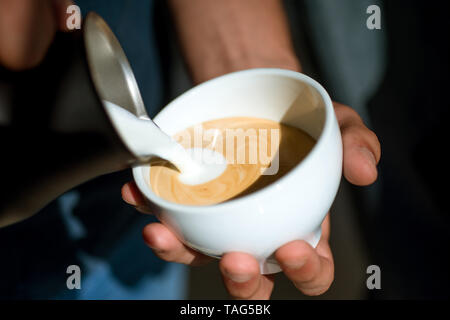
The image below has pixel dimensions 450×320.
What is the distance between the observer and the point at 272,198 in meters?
0.39

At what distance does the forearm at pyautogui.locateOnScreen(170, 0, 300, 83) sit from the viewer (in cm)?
80

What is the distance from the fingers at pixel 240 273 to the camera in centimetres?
45

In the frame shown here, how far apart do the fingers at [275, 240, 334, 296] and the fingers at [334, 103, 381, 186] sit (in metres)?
0.11

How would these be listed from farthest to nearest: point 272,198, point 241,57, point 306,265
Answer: point 241,57 < point 306,265 < point 272,198

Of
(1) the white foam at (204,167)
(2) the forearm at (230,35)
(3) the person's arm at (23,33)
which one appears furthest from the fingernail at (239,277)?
(2) the forearm at (230,35)

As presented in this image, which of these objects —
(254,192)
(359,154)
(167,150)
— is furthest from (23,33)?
(359,154)

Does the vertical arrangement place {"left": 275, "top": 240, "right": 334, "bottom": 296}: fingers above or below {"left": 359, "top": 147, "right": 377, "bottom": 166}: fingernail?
below

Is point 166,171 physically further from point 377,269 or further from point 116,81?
point 377,269

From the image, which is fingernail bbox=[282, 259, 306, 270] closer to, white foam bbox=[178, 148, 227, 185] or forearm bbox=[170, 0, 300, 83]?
white foam bbox=[178, 148, 227, 185]

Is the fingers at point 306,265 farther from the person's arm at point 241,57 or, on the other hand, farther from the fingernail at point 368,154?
the fingernail at point 368,154

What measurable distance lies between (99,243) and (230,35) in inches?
20.0

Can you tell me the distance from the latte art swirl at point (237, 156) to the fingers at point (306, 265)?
9cm

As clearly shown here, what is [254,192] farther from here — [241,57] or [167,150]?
[241,57]

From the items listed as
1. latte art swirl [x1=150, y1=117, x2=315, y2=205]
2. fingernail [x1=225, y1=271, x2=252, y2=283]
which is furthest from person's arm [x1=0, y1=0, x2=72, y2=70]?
fingernail [x1=225, y1=271, x2=252, y2=283]
